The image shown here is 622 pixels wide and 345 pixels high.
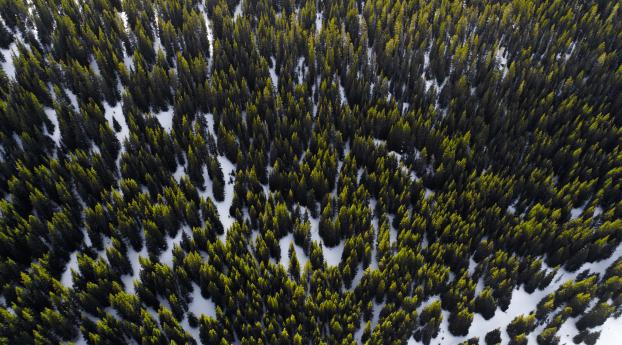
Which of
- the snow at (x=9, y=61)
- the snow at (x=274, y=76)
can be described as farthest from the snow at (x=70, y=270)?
the snow at (x=274, y=76)

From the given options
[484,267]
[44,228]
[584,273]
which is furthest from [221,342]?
[584,273]

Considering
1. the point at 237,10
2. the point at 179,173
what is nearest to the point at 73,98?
the point at 179,173

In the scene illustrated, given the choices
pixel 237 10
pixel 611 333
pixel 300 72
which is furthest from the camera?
pixel 237 10

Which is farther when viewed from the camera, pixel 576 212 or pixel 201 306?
pixel 576 212

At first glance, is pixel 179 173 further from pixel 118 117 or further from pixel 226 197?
pixel 118 117

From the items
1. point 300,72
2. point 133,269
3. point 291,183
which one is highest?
point 300,72

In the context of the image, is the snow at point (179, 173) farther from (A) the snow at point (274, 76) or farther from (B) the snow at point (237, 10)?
(B) the snow at point (237, 10)

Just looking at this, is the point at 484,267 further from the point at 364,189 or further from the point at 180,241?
the point at 180,241
